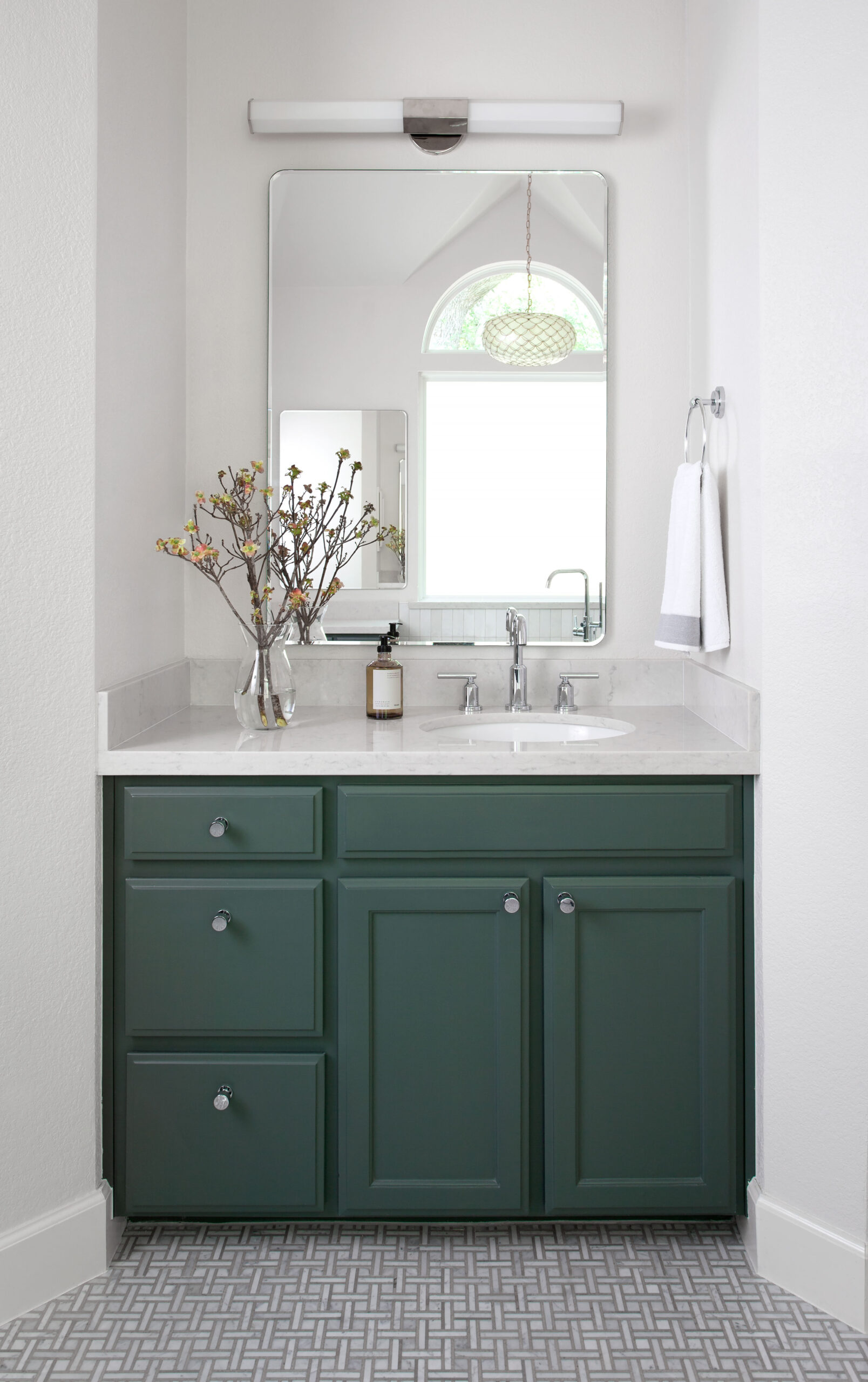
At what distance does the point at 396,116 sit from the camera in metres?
2.15

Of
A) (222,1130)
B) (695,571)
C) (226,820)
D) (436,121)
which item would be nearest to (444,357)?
(436,121)

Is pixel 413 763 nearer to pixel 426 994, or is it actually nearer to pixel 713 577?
pixel 426 994

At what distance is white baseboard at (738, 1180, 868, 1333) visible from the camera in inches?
62.3

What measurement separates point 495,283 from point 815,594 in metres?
1.12

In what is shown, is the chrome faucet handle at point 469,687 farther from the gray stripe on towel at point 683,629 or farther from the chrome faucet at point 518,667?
the gray stripe on towel at point 683,629

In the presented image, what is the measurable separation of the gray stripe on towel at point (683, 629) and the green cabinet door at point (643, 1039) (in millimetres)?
510

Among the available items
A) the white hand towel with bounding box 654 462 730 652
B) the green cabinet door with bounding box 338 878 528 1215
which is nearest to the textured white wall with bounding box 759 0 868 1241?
the white hand towel with bounding box 654 462 730 652

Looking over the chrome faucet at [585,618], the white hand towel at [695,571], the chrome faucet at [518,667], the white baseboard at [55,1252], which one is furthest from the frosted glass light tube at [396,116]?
the white baseboard at [55,1252]

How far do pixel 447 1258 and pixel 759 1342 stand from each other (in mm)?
526

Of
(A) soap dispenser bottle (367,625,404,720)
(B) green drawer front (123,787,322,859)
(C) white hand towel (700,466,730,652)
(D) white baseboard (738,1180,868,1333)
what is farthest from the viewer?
(A) soap dispenser bottle (367,625,404,720)

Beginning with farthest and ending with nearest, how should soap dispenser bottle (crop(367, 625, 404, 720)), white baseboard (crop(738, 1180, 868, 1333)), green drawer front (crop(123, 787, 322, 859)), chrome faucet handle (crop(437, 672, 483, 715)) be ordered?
chrome faucet handle (crop(437, 672, 483, 715)) < soap dispenser bottle (crop(367, 625, 404, 720)) < green drawer front (crop(123, 787, 322, 859)) < white baseboard (crop(738, 1180, 868, 1333))

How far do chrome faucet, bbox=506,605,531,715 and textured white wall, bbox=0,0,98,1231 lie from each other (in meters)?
0.95

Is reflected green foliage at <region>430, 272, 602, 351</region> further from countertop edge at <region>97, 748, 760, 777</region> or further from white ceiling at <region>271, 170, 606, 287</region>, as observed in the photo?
countertop edge at <region>97, 748, 760, 777</region>

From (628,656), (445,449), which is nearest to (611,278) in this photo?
(445,449)
